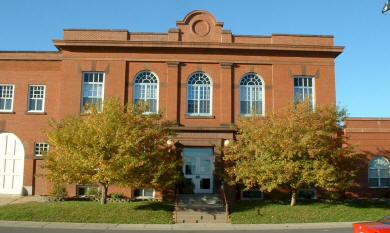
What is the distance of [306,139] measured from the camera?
16922mm

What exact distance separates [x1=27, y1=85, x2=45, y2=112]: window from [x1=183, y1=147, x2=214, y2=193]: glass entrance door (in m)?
9.92

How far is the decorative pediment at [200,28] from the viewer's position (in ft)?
77.4

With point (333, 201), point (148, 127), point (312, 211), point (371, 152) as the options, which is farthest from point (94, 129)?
point (371, 152)

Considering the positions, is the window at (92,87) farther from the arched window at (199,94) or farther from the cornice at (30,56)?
the arched window at (199,94)

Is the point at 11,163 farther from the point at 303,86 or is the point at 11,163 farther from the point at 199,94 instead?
the point at 303,86

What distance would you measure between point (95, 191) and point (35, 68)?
9286 mm

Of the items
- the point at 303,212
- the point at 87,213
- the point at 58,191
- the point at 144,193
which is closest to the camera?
the point at 87,213

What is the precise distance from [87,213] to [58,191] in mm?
4360

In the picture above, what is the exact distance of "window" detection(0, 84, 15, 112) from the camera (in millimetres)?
23344

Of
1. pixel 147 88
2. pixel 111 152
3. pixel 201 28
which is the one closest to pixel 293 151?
pixel 111 152

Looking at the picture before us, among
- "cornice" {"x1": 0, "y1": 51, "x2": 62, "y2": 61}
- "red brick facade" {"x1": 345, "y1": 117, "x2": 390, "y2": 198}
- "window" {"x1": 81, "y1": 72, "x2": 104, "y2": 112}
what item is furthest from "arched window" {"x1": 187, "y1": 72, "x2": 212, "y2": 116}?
"red brick facade" {"x1": 345, "y1": 117, "x2": 390, "y2": 198}

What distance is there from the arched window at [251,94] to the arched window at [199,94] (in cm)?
214

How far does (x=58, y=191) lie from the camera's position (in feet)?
66.8

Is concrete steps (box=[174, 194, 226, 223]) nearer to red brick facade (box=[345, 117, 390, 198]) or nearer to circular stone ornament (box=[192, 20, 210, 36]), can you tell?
red brick facade (box=[345, 117, 390, 198])
